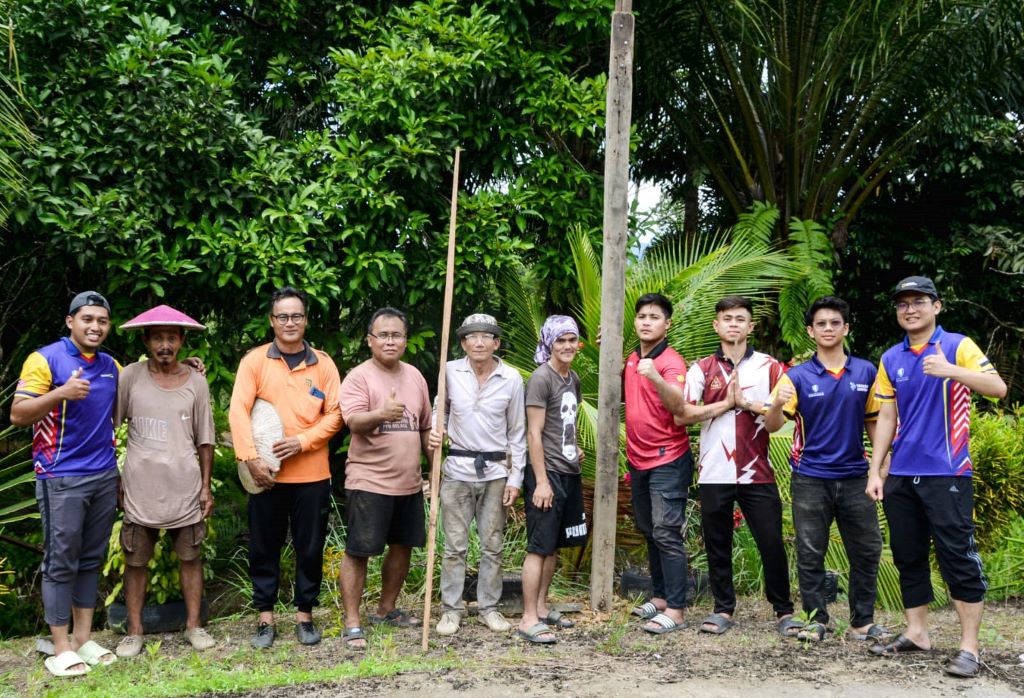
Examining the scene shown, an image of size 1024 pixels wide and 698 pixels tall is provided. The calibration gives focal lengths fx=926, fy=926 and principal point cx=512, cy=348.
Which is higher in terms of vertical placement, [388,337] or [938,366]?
[388,337]

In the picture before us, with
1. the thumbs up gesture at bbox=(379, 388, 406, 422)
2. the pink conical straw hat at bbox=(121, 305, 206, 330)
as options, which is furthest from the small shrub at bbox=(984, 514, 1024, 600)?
the pink conical straw hat at bbox=(121, 305, 206, 330)

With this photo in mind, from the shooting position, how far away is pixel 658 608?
5.67 metres

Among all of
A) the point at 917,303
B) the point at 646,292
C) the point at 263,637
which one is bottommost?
the point at 263,637

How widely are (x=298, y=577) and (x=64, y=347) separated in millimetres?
1836

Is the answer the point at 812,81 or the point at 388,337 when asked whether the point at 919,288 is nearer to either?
the point at 388,337

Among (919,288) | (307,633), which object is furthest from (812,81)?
(307,633)

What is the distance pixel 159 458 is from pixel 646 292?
150 inches

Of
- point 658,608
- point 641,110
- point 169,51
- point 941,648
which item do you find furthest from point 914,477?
point 641,110

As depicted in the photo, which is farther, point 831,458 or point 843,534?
point 843,534

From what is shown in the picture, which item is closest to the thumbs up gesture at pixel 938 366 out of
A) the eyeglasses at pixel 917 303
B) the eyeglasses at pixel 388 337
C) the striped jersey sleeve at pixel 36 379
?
the eyeglasses at pixel 917 303

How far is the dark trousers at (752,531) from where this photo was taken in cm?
529

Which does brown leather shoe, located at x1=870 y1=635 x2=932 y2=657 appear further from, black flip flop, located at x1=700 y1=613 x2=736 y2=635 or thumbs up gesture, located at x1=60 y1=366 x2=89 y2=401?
thumbs up gesture, located at x1=60 y1=366 x2=89 y2=401

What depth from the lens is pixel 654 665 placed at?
16.0 feet

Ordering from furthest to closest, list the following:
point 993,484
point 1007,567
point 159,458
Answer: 1. point 993,484
2. point 1007,567
3. point 159,458
